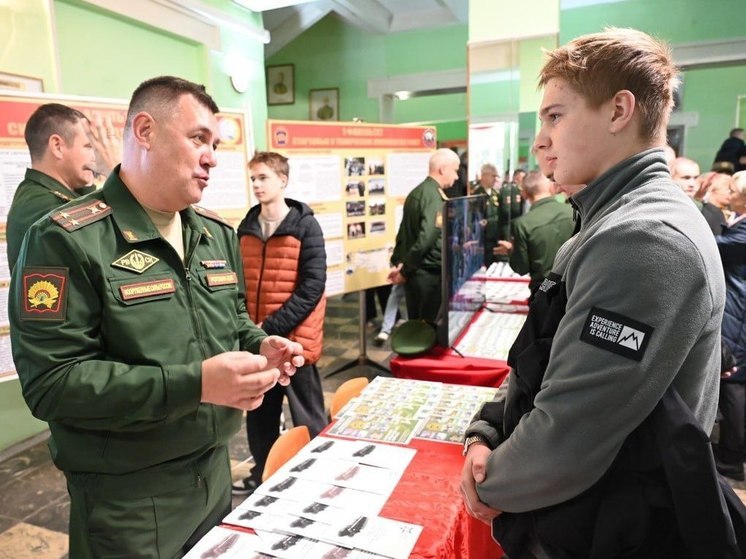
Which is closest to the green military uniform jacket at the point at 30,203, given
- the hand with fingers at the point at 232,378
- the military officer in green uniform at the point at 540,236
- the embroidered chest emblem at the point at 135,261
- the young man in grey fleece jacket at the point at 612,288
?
the embroidered chest emblem at the point at 135,261

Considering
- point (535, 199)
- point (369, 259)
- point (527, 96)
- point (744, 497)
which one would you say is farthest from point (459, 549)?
point (527, 96)

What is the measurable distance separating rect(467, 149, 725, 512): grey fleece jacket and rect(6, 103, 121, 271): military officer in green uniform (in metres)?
2.23

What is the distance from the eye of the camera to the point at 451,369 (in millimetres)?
2336

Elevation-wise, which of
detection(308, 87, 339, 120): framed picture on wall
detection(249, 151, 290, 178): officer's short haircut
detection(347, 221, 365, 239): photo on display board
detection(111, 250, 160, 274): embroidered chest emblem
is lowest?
detection(347, 221, 365, 239): photo on display board

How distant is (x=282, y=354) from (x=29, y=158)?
2.13 meters

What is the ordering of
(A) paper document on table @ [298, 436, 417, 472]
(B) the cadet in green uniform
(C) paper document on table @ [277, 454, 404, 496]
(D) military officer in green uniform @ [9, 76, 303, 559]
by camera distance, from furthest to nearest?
(B) the cadet in green uniform → (A) paper document on table @ [298, 436, 417, 472] → (C) paper document on table @ [277, 454, 404, 496] → (D) military officer in green uniform @ [9, 76, 303, 559]

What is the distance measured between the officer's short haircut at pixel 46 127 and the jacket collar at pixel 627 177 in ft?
7.90

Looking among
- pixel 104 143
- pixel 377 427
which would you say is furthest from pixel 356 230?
pixel 377 427

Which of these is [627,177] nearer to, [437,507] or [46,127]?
[437,507]

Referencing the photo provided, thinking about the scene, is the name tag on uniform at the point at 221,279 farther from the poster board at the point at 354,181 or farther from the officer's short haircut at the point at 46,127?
the poster board at the point at 354,181

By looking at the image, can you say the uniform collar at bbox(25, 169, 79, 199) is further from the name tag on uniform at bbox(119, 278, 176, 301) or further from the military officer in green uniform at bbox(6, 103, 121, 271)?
Result: the name tag on uniform at bbox(119, 278, 176, 301)

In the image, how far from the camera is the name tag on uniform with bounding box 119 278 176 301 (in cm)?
118

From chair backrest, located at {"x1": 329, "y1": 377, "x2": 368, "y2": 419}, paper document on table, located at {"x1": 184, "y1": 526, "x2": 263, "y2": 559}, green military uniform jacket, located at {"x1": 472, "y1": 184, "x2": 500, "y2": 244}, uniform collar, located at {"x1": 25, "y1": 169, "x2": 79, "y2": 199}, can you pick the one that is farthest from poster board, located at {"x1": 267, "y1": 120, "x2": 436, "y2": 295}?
paper document on table, located at {"x1": 184, "y1": 526, "x2": 263, "y2": 559}

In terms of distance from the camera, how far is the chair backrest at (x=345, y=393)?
199cm
